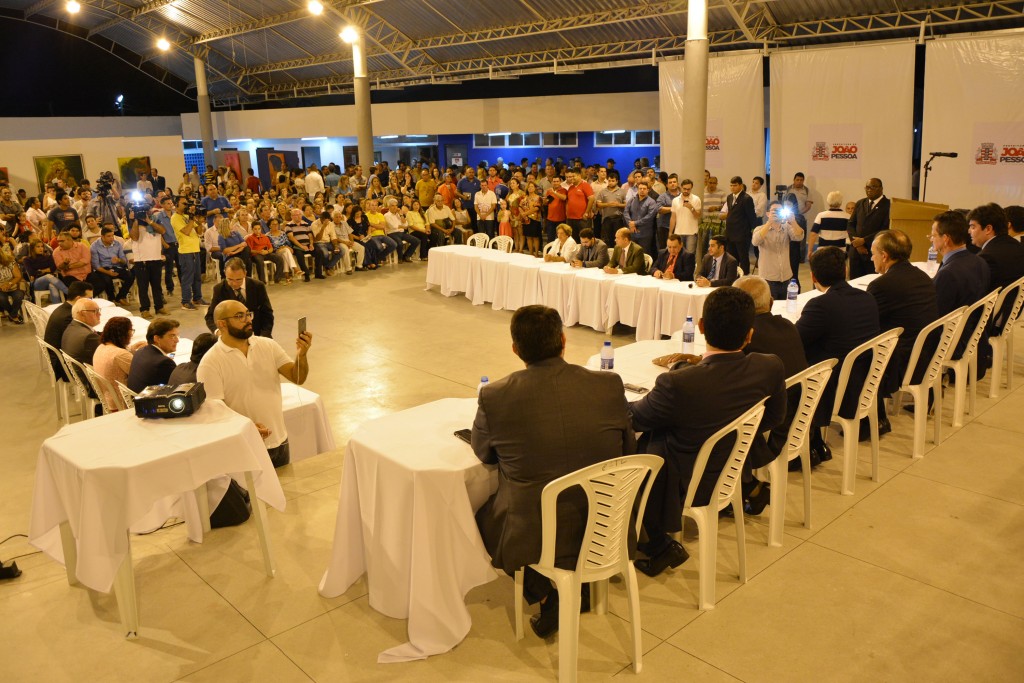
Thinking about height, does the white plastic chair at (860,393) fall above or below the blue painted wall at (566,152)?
below

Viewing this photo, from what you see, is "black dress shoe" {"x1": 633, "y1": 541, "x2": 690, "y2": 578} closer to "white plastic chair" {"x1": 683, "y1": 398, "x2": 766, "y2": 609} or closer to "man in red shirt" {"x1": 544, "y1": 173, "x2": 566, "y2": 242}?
"white plastic chair" {"x1": 683, "y1": 398, "x2": 766, "y2": 609}

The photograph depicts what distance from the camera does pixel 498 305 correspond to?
901 cm

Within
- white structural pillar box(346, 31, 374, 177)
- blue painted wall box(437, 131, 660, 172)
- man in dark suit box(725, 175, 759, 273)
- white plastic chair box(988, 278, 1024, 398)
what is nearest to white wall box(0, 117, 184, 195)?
white structural pillar box(346, 31, 374, 177)

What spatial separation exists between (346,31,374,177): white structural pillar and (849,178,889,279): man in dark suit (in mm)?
10601

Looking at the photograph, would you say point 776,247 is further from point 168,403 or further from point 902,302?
point 168,403

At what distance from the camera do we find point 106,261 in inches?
358

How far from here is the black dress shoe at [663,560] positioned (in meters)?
3.39

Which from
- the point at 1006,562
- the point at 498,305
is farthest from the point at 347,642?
the point at 498,305

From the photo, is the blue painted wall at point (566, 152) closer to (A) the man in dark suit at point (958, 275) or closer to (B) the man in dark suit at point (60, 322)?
(A) the man in dark suit at point (958, 275)

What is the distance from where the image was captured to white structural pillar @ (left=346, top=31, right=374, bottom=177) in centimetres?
1602

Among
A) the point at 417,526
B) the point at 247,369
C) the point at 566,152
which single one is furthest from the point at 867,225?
the point at 566,152

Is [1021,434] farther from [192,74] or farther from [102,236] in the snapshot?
[192,74]

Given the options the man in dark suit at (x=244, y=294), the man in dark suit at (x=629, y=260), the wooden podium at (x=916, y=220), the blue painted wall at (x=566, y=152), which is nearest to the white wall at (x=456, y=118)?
the blue painted wall at (x=566, y=152)

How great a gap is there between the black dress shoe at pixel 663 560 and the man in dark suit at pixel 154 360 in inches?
103
